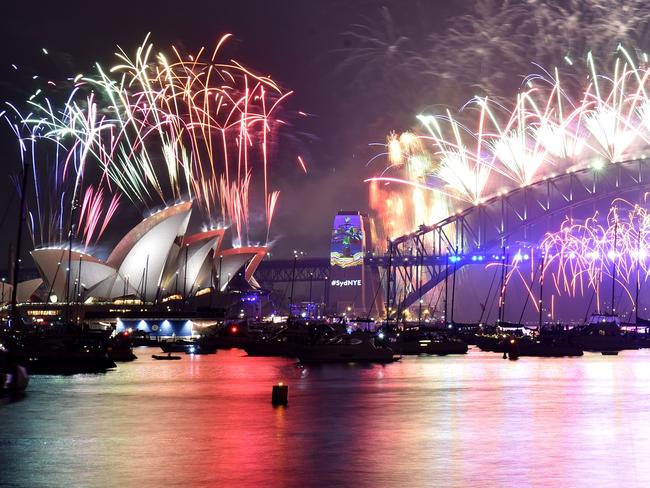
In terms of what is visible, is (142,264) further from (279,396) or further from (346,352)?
(279,396)

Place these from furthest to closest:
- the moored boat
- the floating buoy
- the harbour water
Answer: the moored boat < the floating buoy < the harbour water

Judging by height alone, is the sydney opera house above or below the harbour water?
above

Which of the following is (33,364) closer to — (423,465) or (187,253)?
(423,465)

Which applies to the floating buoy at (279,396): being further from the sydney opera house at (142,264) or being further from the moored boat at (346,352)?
the sydney opera house at (142,264)

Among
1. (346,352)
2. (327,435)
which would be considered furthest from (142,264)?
(327,435)

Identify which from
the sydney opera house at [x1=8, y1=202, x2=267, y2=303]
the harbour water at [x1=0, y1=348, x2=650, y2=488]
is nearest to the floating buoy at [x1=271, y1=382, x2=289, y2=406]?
the harbour water at [x1=0, y1=348, x2=650, y2=488]

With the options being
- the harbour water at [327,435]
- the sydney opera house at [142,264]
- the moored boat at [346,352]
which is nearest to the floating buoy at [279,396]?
the harbour water at [327,435]

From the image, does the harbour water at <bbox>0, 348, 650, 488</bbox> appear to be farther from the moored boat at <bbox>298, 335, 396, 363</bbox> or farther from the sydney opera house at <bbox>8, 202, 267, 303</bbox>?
the sydney opera house at <bbox>8, 202, 267, 303</bbox>
